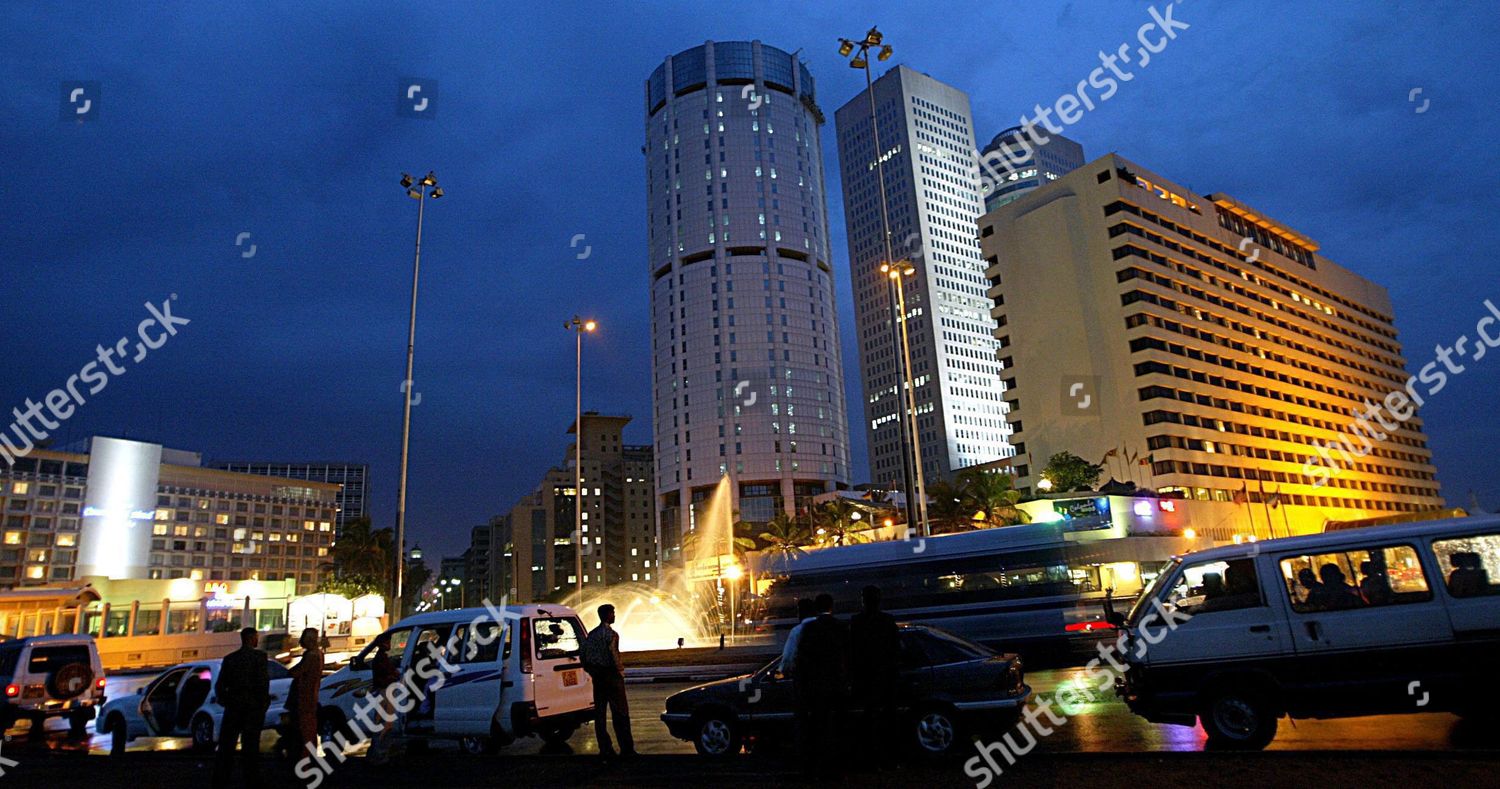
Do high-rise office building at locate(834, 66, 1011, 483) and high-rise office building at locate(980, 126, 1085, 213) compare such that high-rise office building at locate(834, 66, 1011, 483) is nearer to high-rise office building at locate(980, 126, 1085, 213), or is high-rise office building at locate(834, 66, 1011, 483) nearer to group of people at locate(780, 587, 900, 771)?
high-rise office building at locate(980, 126, 1085, 213)

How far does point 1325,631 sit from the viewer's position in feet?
27.9

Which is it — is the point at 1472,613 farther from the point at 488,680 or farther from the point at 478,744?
Result: the point at 478,744

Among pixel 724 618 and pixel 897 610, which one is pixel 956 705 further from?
pixel 724 618

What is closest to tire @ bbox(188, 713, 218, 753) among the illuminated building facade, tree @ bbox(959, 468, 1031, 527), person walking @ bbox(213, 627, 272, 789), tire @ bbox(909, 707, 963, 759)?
person walking @ bbox(213, 627, 272, 789)

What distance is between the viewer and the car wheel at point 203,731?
13.8 m

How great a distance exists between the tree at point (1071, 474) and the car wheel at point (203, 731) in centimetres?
7271

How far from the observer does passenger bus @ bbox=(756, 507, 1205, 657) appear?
74.6ft


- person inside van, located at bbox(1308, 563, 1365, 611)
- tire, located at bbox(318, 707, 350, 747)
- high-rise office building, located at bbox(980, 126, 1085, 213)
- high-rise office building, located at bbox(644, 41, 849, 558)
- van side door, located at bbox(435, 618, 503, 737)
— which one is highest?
high-rise office building, located at bbox(980, 126, 1085, 213)

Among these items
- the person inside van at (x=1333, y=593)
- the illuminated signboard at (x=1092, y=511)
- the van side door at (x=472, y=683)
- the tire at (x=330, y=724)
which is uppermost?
the illuminated signboard at (x=1092, y=511)

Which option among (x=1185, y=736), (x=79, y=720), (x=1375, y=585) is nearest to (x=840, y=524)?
(x=79, y=720)

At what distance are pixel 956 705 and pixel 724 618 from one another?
44505mm

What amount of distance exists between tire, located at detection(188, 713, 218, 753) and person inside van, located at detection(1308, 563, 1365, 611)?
52.6 feet

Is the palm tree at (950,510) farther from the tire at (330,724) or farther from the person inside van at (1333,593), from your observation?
the person inside van at (1333,593)

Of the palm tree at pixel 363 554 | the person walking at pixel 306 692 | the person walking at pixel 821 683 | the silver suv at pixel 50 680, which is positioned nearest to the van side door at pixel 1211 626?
the person walking at pixel 821 683
